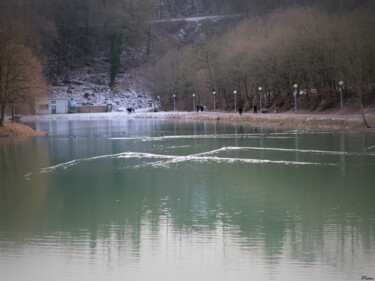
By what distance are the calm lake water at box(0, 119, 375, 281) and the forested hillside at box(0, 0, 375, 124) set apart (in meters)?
18.6

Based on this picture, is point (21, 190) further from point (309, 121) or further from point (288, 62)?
point (288, 62)

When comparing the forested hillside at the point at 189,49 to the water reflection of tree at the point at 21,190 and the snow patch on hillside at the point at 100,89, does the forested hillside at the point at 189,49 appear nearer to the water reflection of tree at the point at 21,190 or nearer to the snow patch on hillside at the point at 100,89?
the snow patch on hillside at the point at 100,89

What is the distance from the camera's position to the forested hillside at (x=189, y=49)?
140 feet

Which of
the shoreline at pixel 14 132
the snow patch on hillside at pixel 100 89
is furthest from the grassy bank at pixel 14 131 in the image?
the snow patch on hillside at pixel 100 89

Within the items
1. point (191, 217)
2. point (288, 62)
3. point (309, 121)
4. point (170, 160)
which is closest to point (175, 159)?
point (170, 160)

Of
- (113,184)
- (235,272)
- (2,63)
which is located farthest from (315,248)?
(2,63)

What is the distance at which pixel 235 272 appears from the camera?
8664mm

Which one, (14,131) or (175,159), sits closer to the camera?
(175,159)

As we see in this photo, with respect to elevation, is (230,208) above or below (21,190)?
below

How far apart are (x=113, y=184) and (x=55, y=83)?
118912 mm

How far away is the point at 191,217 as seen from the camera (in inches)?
488

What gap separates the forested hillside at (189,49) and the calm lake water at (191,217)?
18.6 m

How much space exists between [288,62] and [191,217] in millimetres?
46714

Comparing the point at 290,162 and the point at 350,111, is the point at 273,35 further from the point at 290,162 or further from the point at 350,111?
the point at 290,162
